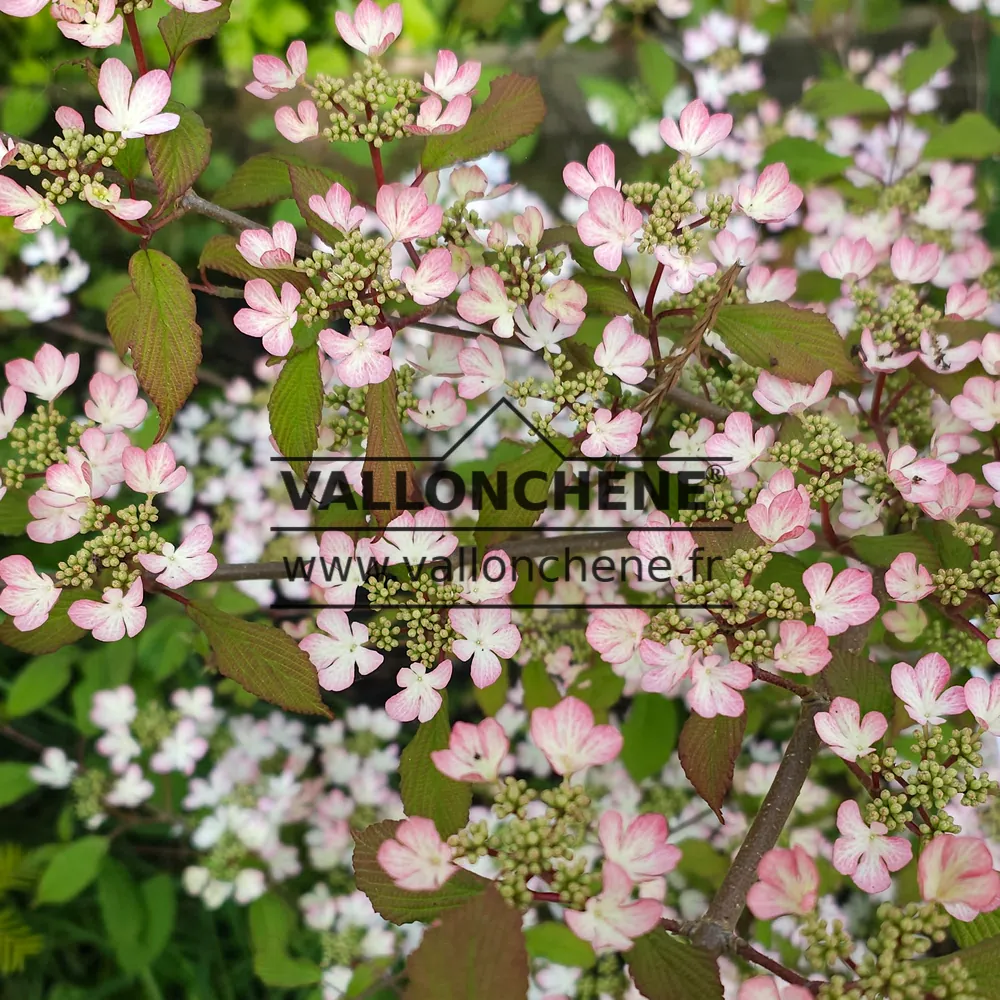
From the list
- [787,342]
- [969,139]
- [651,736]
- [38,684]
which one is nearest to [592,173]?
[787,342]

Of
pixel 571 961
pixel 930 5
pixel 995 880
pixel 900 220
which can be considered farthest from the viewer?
pixel 930 5

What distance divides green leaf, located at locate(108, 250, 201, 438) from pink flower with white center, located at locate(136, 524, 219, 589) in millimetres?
76

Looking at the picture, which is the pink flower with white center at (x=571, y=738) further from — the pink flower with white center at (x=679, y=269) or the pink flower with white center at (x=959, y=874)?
the pink flower with white center at (x=679, y=269)

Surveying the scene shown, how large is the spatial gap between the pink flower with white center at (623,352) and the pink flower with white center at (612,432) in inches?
1.1

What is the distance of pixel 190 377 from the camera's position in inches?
21.9

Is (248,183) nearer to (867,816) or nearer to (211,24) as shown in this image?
(211,24)

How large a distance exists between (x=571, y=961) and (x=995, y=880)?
61 cm

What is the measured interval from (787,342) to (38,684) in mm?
1072

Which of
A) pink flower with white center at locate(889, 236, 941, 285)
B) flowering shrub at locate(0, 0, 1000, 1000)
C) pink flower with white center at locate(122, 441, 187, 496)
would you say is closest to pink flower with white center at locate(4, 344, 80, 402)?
flowering shrub at locate(0, 0, 1000, 1000)

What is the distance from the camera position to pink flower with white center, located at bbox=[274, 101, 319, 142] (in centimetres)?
63

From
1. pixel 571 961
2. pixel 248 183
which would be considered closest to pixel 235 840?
pixel 571 961

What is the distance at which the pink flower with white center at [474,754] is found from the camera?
0.50m

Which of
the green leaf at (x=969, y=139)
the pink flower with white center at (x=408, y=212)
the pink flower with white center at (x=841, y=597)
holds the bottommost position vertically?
the pink flower with white center at (x=841, y=597)

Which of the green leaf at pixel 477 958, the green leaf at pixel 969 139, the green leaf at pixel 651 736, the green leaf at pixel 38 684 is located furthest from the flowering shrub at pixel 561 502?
the green leaf at pixel 38 684
